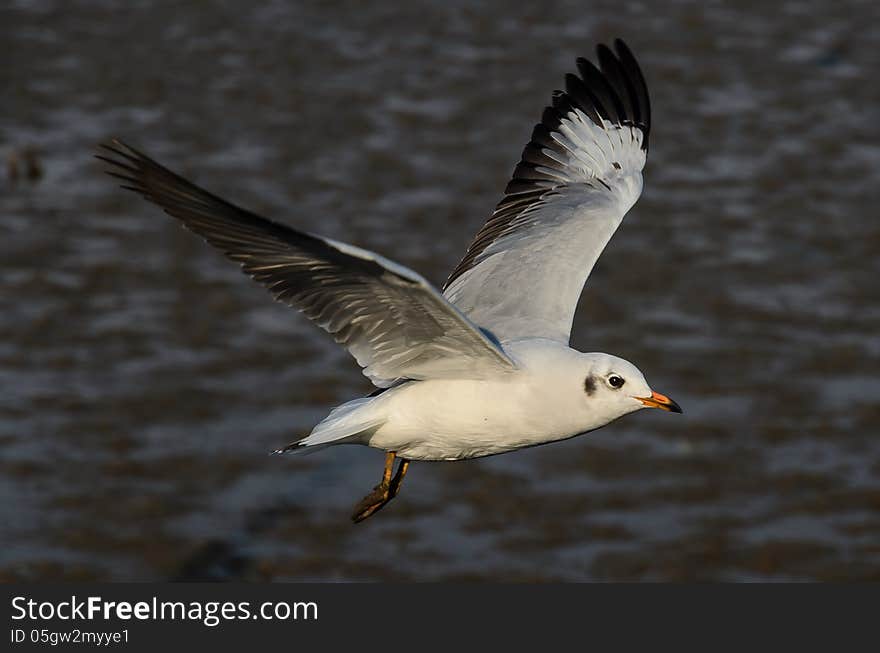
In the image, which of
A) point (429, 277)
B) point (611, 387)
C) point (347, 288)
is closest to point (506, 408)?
point (611, 387)

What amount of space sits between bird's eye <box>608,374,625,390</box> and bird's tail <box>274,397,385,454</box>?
113 cm

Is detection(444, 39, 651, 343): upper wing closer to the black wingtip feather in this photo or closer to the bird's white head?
the black wingtip feather

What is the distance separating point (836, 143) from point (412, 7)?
6.48 metres

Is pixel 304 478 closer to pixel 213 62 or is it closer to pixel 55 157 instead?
pixel 55 157

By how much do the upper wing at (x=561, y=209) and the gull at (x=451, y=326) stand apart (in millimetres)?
13

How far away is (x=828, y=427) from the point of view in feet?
54.0

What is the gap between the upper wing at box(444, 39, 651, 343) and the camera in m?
9.01

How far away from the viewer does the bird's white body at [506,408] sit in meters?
7.83

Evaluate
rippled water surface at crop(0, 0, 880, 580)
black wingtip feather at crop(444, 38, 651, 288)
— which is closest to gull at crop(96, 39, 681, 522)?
black wingtip feather at crop(444, 38, 651, 288)

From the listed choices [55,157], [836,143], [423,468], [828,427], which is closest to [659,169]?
[836,143]

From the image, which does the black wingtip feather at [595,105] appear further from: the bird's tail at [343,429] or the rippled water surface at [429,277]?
the rippled water surface at [429,277]

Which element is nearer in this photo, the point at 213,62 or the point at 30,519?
the point at 30,519

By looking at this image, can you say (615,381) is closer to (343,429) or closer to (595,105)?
(343,429)

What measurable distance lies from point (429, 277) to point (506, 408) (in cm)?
953
